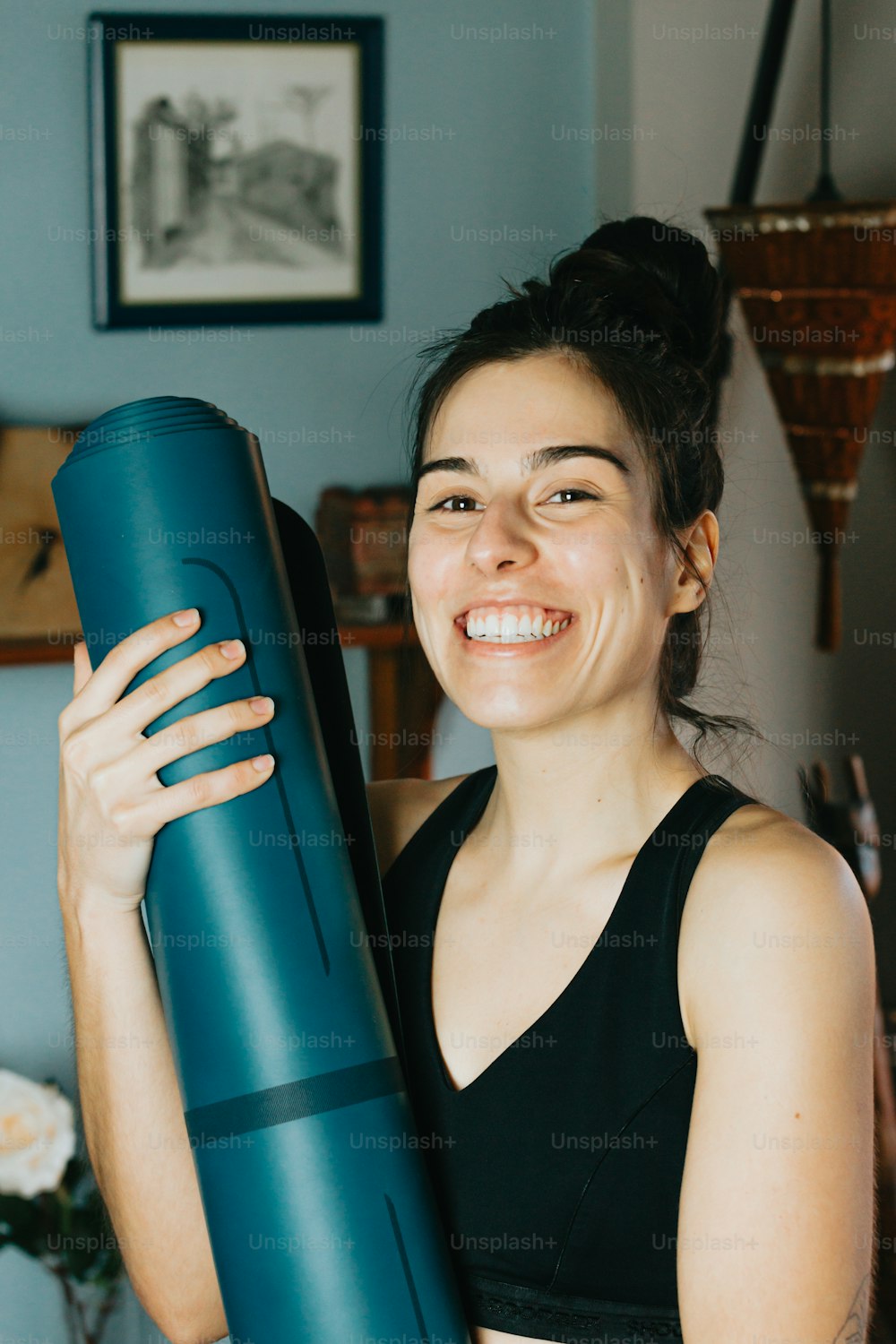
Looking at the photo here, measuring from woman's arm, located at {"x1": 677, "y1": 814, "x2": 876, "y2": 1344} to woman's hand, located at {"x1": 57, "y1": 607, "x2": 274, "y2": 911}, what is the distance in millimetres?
372

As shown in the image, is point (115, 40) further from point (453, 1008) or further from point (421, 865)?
point (453, 1008)

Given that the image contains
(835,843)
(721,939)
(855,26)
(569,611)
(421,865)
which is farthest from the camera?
(855,26)

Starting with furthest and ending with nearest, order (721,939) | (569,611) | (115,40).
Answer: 1. (115,40)
2. (569,611)
3. (721,939)

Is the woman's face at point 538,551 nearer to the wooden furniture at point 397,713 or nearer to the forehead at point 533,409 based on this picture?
the forehead at point 533,409

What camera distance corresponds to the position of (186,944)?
3.36 ft

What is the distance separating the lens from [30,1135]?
2170mm

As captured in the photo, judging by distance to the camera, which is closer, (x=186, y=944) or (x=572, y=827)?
(x=186, y=944)

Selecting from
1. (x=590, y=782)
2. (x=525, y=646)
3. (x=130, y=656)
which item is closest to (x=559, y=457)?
(x=525, y=646)

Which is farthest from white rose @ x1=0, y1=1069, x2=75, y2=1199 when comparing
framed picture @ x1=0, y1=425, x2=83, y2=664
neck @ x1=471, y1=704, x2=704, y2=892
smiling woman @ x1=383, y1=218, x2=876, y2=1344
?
neck @ x1=471, y1=704, x2=704, y2=892

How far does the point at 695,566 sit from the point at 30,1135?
1487 millimetres

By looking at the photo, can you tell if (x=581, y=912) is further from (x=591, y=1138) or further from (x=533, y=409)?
(x=533, y=409)

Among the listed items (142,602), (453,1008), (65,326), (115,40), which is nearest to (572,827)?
(453,1008)

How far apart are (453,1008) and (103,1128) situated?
12.8 inches

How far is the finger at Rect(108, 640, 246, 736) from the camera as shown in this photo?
1.01 metres
